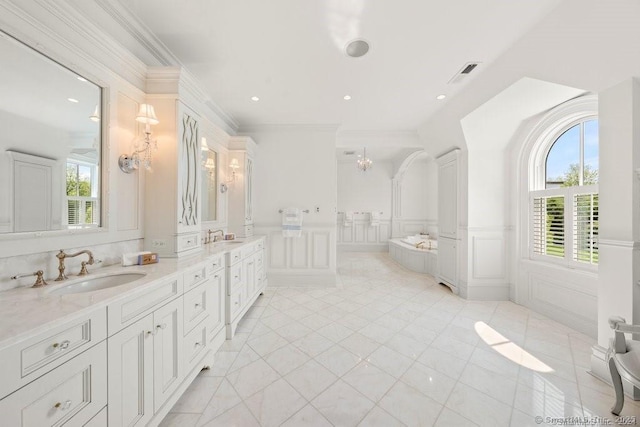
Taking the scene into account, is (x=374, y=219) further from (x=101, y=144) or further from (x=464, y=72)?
(x=101, y=144)

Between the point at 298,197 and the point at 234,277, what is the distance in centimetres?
204

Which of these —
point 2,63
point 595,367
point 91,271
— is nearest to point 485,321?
point 595,367

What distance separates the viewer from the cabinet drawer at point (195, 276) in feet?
5.71

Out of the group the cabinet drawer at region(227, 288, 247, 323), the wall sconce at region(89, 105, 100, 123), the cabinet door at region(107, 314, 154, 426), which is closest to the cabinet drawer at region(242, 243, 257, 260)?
the cabinet drawer at region(227, 288, 247, 323)

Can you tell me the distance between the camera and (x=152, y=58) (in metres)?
2.22

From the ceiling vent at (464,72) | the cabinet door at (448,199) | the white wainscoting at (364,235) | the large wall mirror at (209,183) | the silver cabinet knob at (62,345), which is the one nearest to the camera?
the silver cabinet knob at (62,345)

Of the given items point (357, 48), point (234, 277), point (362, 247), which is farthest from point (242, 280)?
point (362, 247)

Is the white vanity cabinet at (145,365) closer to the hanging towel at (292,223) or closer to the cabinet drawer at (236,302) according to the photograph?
the cabinet drawer at (236,302)

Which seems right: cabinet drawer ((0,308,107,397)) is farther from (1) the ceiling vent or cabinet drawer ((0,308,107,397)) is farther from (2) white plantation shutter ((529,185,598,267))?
(2) white plantation shutter ((529,185,598,267))

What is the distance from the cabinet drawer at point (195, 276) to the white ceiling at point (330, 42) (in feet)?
6.52

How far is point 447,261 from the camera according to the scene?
164 inches

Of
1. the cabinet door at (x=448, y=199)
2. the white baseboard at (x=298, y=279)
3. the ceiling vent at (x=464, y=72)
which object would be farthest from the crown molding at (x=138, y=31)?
the cabinet door at (x=448, y=199)

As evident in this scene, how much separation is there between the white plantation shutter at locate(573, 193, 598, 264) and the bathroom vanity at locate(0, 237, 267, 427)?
4.15m

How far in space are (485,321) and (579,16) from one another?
308 centimetres
